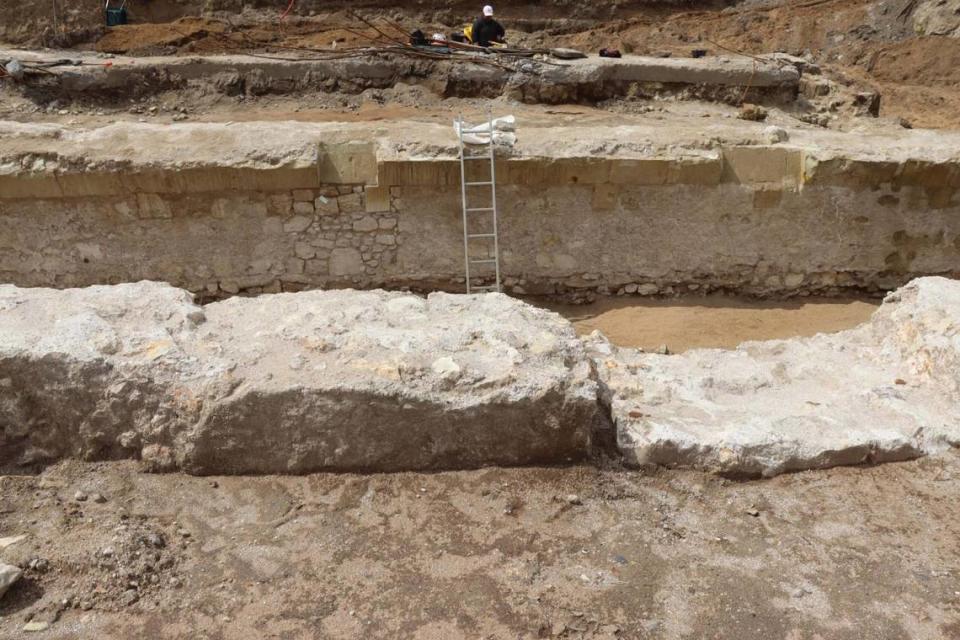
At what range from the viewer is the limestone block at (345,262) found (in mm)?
7145

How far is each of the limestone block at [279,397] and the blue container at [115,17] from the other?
49.8 feet

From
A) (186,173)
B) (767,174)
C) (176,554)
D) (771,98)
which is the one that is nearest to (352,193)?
(186,173)

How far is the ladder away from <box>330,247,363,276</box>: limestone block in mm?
1112

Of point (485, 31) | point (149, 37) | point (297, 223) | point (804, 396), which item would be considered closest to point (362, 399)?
point (804, 396)

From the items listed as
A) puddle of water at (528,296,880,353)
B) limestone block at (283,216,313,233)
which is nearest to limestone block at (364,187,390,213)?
limestone block at (283,216,313,233)

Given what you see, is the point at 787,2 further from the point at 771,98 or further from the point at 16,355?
the point at 16,355

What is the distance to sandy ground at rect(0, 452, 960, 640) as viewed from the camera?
2475 mm

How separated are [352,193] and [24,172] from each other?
306 cm

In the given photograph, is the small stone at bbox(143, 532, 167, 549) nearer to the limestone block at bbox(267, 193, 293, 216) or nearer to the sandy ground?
the sandy ground

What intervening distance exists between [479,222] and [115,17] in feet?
43.1

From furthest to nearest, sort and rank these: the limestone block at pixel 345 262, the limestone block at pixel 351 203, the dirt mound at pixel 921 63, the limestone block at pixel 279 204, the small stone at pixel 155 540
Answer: the dirt mound at pixel 921 63 → the limestone block at pixel 345 262 → the limestone block at pixel 351 203 → the limestone block at pixel 279 204 → the small stone at pixel 155 540

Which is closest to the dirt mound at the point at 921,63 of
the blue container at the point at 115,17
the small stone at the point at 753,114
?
the small stone at the point at 753,114

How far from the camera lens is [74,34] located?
1412cm

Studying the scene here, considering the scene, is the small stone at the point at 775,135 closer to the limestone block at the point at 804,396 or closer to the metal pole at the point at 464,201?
the metal pole at the point at 464,201
